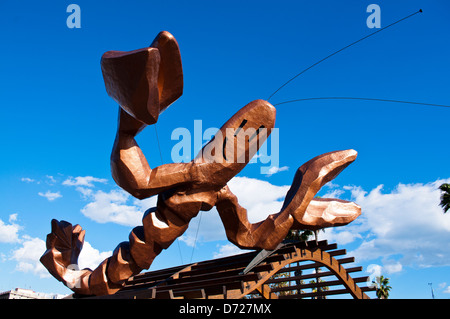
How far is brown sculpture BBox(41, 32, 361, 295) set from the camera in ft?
19.5

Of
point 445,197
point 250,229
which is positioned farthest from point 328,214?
point 445,197

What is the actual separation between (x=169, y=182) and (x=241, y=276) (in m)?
2.60

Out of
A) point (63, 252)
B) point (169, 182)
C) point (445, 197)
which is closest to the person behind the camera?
point (169, 182)

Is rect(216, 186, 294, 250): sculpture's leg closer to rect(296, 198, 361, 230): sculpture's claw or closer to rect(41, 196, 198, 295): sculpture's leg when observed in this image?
rect(296, 198, 361, 230): sculpture's claw

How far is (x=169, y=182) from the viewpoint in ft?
23.1

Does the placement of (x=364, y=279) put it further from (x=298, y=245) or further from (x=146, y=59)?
(x=146, y=59)

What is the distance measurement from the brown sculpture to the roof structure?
2.26 ft

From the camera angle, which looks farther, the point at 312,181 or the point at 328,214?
the point at 328,214

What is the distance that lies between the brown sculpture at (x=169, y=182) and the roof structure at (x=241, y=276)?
689 millimetres

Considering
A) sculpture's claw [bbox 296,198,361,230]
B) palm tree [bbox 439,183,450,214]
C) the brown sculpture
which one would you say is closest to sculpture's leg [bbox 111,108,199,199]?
the brown sculpture

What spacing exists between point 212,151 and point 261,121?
3.72 ft

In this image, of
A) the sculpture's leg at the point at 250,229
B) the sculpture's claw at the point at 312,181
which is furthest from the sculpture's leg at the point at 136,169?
the sculpture's claw at the point at 312,181

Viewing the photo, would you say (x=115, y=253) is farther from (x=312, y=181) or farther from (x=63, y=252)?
(x=312, y=181)
